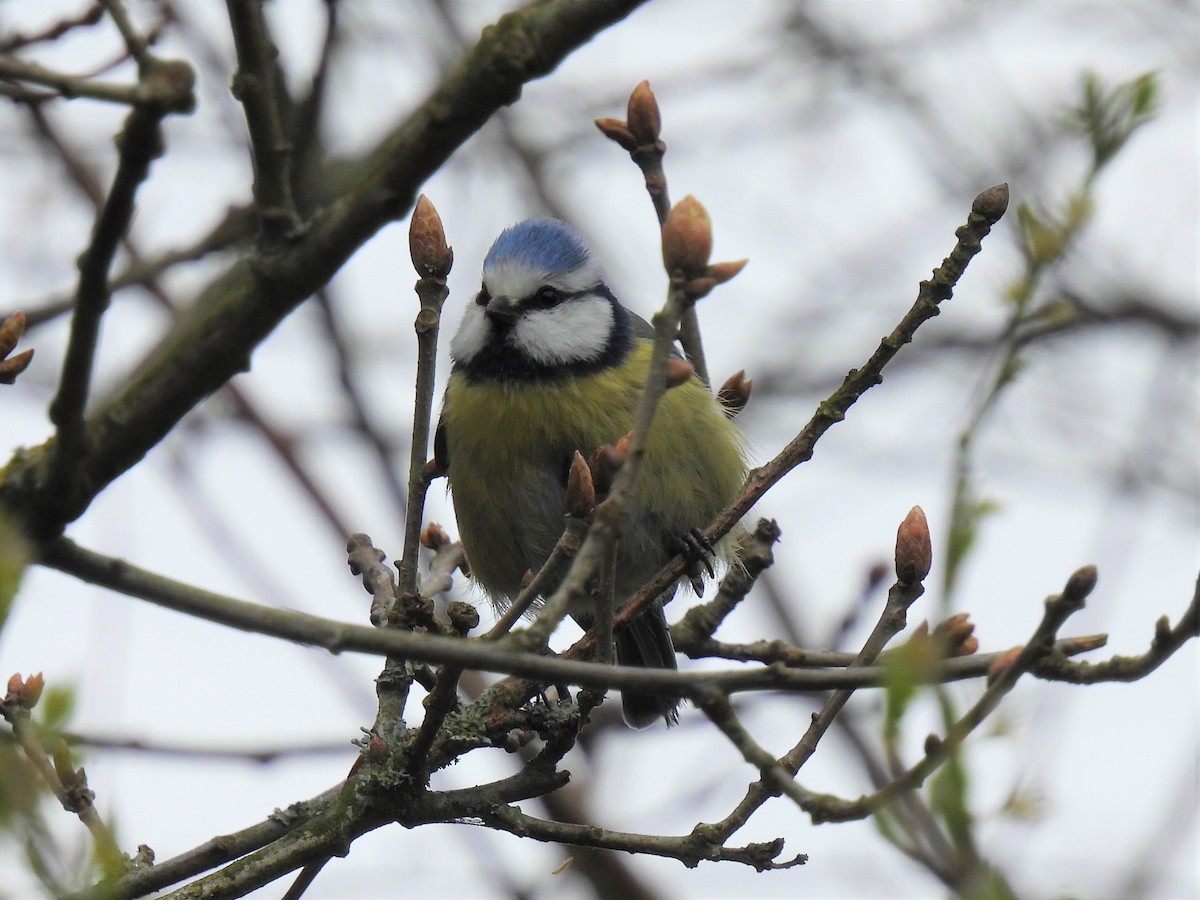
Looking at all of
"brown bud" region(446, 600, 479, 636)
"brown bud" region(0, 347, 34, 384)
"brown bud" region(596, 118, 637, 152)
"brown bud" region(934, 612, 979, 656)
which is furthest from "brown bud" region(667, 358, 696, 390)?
"brown bud" region(0, 347, 34, 384)

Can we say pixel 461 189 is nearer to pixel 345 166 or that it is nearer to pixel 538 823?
pixel 345 166

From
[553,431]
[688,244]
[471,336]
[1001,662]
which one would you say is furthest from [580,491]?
[471,336]

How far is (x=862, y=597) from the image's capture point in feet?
13.0

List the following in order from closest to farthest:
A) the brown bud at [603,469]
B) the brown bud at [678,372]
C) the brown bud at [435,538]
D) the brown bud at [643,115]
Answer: the brown bud at [678,372], the brown bud at [603,469], the brown bud at [643,115], the brown bud at [435,538]

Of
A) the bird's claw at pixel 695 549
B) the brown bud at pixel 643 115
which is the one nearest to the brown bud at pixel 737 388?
the bird's claw at pixel 695 549

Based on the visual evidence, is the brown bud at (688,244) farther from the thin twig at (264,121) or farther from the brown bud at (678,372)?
the thin twig at (264,121)

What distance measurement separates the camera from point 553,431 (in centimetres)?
421

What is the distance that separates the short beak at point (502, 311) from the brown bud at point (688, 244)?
2.42m

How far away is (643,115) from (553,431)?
134 centimetres

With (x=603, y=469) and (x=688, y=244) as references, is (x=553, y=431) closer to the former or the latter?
(x=603, y=469)

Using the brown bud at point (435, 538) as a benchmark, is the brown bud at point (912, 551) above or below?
below

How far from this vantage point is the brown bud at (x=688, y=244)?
1.94 meters

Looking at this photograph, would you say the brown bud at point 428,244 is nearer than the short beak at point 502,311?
Yes

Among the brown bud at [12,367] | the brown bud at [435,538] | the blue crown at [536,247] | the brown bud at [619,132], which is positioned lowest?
the brown bud at [12,367]
